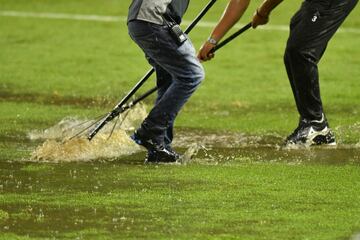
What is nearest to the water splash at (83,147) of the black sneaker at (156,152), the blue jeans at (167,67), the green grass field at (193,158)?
the green grass field at (193,158)

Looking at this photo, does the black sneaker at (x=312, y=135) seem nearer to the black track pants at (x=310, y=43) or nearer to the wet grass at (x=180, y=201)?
the black track pants at (x=310, y=43)

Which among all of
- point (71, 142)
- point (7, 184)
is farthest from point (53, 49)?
point (7, 184)

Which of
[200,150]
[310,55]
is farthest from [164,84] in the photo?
[310,55]

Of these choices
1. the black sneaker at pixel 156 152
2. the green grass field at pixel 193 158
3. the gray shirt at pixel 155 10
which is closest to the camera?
the green grass field at pixel 193 158

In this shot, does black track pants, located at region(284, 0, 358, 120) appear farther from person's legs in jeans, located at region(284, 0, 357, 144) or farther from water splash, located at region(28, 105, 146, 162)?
water splash, located at region(28, 105, 146, 162)

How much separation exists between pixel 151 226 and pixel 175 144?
3.74 m

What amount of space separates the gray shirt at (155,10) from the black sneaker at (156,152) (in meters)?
0.95

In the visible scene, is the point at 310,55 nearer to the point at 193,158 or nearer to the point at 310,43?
the point at 310,43

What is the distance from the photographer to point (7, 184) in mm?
9703

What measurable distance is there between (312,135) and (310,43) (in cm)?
76

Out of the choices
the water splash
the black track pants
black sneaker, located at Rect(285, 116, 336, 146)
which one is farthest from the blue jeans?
black sneaker, located at Rect(285, 116, 336, 146)

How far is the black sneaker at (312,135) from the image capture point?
11.3 m

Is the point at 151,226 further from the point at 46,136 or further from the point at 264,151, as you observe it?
the point at 46,136

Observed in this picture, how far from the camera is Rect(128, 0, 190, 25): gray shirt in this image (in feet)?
33.9
